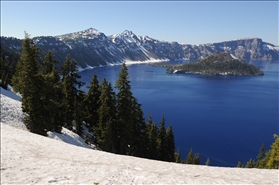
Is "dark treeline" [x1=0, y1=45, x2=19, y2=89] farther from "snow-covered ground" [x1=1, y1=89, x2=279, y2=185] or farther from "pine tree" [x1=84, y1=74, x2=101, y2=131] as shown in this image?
"snow-covered ground" [x1=1, y1=89, x2=279, y2=185]

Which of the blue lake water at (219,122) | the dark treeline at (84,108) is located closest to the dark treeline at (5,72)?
the dark treeline at (84,108)

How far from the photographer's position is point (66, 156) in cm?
1559

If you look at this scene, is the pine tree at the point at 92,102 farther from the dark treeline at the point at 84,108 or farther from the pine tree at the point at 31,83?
the pine tree at the point at 31,83

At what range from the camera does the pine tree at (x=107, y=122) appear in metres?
32.0

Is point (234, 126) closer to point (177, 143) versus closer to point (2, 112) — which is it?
point (177, 143)

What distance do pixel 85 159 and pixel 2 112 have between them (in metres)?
19.0

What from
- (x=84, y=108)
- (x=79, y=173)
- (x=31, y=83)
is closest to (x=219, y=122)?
(x=84, y=108)

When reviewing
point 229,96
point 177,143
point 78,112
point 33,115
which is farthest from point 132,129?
point 229,96

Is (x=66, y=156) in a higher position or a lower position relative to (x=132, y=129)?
higher

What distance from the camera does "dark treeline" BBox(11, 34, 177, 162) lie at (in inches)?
960

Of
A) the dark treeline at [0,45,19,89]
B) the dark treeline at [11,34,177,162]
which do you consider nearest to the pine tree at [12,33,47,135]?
the dark treeline at [11,34,177,162]

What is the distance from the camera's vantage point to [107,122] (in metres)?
31.7

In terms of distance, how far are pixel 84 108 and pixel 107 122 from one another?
10.3m

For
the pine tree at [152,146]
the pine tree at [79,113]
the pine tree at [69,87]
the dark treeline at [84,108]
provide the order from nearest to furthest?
the dark treeline at [84,108] → the pine tree at [79,113] → the pine tree at [69,87] → the pine tree at [152,146]
